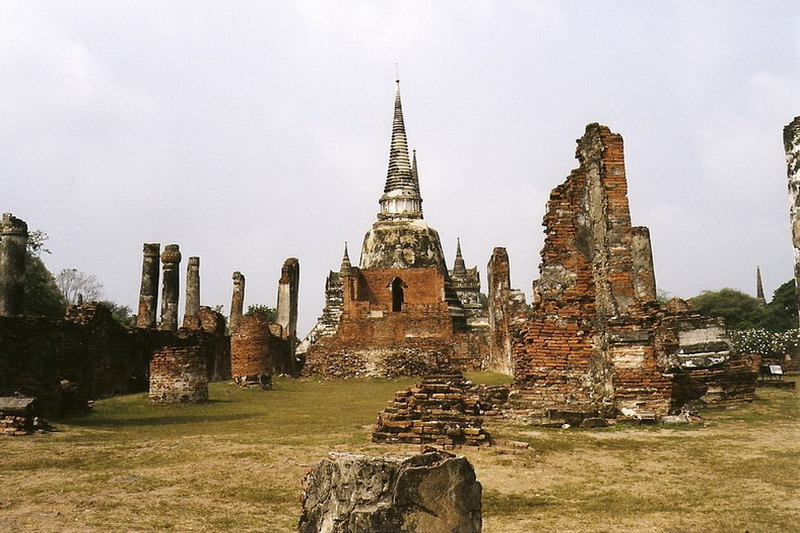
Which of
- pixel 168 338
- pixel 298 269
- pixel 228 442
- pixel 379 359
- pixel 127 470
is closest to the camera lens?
pixel 127 470

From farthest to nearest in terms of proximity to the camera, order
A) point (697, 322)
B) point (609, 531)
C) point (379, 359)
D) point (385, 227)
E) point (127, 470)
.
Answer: point (385, 227)
point (379, 359)
point (697, 322)
point (127, 470)
point (609, 531)

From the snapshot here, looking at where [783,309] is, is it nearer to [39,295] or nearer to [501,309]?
[501,309]

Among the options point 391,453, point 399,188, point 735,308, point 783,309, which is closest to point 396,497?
point 391,453

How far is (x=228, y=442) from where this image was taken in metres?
7.66

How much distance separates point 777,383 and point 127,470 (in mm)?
14920

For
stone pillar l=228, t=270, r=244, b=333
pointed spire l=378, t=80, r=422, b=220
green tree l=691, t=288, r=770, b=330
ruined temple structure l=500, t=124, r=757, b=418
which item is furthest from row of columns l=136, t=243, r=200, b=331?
green tree l=691, t=288, r=770, b=330

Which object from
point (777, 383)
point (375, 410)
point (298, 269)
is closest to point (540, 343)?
point (375, 410)

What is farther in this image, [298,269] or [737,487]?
[298,269]

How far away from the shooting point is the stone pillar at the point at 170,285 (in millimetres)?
21547

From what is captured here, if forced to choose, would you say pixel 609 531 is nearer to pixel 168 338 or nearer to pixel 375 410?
pixel 375 410

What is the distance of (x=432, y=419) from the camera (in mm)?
7719

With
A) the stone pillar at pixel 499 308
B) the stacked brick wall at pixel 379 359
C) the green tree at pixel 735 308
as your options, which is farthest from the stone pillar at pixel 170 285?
the green tree at pixel 735 308

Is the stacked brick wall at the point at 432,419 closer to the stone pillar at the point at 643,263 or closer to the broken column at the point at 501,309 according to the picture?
the stone pillar at the point at 643,263

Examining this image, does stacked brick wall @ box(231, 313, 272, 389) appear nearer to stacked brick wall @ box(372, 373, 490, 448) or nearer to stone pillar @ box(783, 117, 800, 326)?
stacked brick wall @ box(372, 373, 490, 448)
